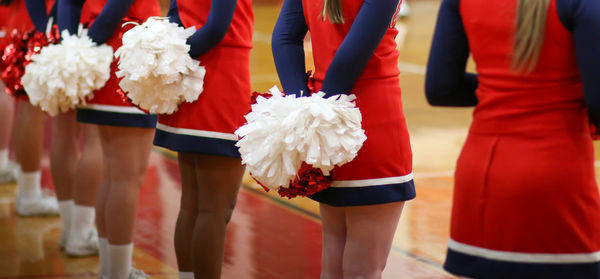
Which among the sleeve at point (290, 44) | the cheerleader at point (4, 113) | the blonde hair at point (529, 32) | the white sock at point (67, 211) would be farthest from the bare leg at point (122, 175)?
the blonde hair at point (529, 32)

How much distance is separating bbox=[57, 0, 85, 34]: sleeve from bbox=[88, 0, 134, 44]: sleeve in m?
0.13

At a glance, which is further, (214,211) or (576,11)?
(214,211)

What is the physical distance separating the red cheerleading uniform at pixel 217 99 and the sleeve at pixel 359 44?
0.70 meters

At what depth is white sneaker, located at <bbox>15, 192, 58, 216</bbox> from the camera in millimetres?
4590

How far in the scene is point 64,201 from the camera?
12.9 feet

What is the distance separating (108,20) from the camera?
3078 mm

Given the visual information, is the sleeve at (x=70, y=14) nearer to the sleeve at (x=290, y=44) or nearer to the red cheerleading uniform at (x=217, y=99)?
the red cheerleading uniform at (x=217, y=99)

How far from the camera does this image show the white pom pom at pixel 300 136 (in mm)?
1978

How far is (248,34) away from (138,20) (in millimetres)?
501

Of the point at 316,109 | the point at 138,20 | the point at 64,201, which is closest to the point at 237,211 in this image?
the point at 64,201

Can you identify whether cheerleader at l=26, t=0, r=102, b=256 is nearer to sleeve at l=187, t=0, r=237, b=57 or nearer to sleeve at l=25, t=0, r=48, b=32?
sleeve at l=25, t=0, r=48, b=32

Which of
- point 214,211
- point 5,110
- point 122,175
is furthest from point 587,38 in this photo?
point 5,110

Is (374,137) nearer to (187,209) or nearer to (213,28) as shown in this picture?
(213,28)

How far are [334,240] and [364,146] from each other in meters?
0.28
